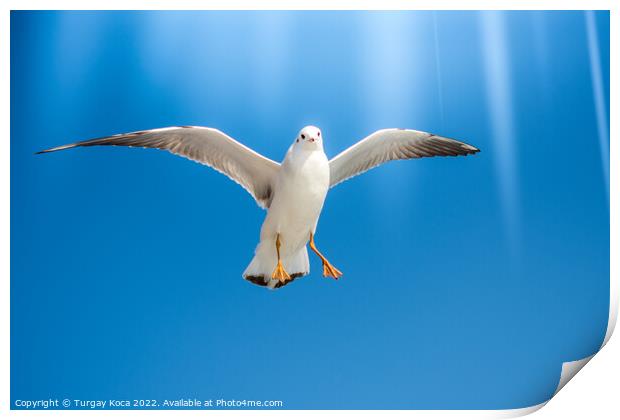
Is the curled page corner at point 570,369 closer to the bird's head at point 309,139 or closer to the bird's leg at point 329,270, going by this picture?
the bird's leg at point 329,270

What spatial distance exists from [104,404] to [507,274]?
1.59 metres

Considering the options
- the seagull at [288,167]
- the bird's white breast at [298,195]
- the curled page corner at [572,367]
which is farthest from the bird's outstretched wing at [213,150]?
the curled page corner at [572,367]

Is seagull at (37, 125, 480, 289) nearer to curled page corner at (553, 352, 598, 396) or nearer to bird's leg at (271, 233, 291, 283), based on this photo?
bird's leg at (271, 233, 291, 283)

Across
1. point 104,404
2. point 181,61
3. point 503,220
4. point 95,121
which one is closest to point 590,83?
point 503,220

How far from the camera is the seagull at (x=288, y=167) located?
2836mm

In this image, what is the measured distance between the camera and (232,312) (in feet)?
9.75

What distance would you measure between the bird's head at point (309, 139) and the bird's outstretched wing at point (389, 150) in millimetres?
153

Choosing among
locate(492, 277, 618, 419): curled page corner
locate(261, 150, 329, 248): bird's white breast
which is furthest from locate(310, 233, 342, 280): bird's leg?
locate(492, 277, 618, 419): curled page corner

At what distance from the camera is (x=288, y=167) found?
2846 mm

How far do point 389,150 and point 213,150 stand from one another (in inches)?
26.3

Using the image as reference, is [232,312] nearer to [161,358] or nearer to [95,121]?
[161,358]

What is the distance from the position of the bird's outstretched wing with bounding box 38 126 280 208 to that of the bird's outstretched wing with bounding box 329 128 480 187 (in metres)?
0.25

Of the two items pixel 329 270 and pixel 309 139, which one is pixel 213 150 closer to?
pixel 309 139

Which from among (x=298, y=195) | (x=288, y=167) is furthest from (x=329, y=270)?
(x=288, y=167)
